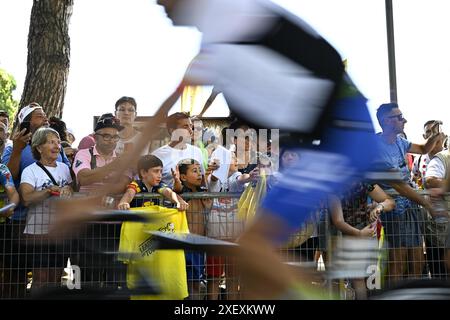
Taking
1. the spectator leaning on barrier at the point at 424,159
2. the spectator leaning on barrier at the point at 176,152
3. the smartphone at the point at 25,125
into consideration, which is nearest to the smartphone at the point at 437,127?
the spectator leaning on barrier at the point at 424,159

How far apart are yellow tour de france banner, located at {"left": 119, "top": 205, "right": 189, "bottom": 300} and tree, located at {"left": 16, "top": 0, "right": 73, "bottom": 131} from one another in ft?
11.3

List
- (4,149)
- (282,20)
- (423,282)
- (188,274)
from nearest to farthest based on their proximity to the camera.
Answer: (282,20)
(423,282)
(188,274)
(4,149)

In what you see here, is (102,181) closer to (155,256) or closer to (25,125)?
(155,256)

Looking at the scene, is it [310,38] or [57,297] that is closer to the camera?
[310,38]

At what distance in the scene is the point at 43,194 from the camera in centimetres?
510

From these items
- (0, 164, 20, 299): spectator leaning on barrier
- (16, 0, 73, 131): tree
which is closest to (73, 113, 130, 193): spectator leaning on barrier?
(0, 164, 20, 299): spectator leaning on barrier

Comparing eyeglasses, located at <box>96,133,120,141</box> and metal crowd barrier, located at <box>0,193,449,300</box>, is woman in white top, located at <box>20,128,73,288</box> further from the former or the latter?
eyeglasses, located at <box>96,133,120,141</box>

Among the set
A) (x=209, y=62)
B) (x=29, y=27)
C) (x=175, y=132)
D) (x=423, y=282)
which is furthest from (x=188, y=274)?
(x=29, y=27)

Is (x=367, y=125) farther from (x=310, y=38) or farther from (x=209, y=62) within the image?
(x=209, y=62)

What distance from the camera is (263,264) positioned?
232 centimetres

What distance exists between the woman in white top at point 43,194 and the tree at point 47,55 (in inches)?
98.7

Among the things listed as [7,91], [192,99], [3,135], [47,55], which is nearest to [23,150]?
[3,135]

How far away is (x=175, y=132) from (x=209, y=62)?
9.45ft

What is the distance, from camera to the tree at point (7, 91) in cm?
3228
